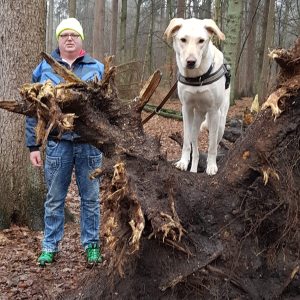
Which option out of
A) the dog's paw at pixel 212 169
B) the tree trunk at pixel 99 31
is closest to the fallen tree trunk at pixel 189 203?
the dog's paw at pixel 212 169

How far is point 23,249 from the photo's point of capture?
4754 mm

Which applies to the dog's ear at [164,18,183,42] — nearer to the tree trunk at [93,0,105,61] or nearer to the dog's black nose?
the dog's black nose

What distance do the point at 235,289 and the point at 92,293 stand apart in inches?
43.8

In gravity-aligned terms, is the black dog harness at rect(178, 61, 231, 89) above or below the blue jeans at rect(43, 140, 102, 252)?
above

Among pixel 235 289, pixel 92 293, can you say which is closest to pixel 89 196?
pixel 92 293

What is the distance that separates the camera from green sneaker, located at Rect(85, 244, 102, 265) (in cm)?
427

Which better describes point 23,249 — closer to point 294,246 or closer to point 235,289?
point 235,289

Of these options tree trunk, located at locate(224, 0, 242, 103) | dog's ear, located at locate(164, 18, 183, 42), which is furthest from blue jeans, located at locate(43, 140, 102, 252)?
tree trunk, located at locate(224, 0, 242, 103)

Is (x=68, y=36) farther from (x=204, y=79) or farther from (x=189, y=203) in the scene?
(x=189, y=203)

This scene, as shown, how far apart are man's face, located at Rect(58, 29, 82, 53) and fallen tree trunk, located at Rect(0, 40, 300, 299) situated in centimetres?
83

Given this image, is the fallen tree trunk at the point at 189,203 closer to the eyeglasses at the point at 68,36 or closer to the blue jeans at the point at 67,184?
the blue jeans at the point at 67,184

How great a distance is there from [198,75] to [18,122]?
2.36m

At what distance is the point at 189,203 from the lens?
328cm

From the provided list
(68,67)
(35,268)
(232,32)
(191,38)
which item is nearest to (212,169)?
(191,38)
